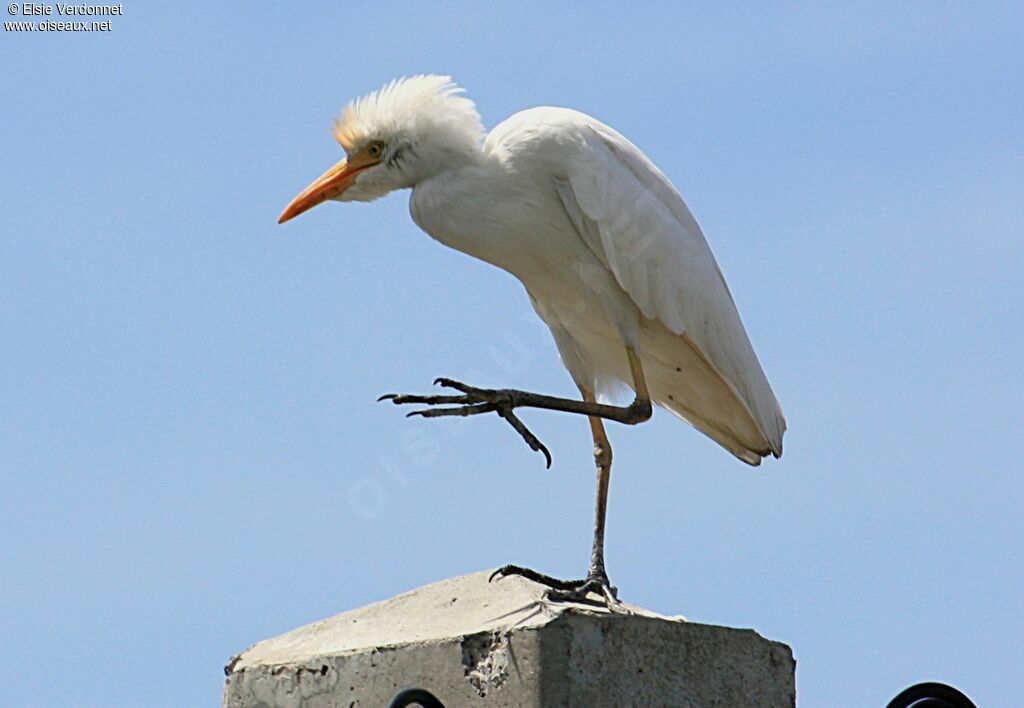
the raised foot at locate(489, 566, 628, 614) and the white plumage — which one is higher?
the white plumage

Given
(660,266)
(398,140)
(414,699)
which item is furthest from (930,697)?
(398,140)

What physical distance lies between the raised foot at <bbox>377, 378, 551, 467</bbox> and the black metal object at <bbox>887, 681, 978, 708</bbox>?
6.83 ft

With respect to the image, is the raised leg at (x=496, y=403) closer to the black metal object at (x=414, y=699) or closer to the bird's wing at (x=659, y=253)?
the bird's wing at (x=659, y=253)

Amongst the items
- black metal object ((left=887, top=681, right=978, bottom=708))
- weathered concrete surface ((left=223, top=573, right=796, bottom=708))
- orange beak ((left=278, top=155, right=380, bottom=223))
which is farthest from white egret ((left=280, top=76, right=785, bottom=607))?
black metal object ((left=887, top=681, right=978, bottom=708))

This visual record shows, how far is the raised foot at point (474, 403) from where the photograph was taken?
231 inches

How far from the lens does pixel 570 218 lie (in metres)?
6.55

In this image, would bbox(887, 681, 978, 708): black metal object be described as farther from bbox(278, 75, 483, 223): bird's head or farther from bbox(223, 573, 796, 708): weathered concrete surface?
bbox(278, 75, 483, 223): bird's head

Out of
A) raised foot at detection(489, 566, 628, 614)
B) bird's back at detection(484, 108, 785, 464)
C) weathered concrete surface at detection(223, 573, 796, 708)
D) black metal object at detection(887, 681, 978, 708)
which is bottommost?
black metal object at detection(887, 681, 978, 708)

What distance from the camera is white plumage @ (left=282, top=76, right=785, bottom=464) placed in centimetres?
647

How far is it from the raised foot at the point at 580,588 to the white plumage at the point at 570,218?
44.8 inches

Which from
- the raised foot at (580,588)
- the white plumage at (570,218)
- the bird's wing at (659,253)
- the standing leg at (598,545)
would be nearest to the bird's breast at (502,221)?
the white plumage at (570,218)

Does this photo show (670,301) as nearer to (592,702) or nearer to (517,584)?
(517,584)

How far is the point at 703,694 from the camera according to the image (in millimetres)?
4859

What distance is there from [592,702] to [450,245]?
8.72ft
